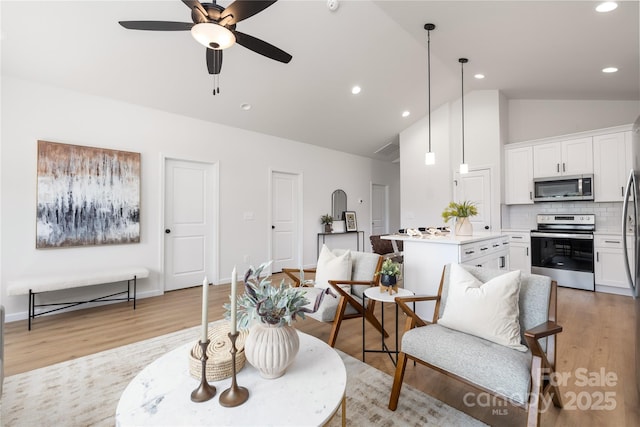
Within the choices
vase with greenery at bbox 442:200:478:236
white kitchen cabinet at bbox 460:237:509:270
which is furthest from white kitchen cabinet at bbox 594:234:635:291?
vase with greenery at bbox 442:200:478:236

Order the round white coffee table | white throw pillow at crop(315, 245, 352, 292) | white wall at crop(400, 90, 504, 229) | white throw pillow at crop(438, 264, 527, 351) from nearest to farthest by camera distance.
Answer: the round white coffee table, white throw pillow at crop(438, 264, 527, 351), white throw pillow at crop(315, 245, 352, 292), white wall at crop(400, 90, 504, 229)

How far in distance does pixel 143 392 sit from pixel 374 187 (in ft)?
23.1

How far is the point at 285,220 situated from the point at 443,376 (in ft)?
13.5

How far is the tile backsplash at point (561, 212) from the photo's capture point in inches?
171

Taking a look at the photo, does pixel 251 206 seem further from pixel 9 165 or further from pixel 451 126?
pixel 451 126

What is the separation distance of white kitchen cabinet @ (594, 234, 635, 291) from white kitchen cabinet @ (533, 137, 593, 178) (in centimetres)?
105

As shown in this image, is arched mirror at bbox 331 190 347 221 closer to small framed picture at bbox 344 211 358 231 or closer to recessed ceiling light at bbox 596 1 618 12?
small framed picture at bbox 344 211 358 231

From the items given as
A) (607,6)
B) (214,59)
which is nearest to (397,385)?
(214,59)

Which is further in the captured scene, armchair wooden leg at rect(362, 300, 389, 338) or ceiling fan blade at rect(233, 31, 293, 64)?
armchair wooden leg at rect(362, 300, 389, 338)

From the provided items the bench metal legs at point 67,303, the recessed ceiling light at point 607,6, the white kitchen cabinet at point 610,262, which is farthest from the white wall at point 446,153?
the bench metal legs at point 67,303

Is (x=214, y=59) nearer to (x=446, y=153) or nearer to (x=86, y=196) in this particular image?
(x=86, y=196)

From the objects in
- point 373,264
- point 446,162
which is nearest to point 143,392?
point 373,264

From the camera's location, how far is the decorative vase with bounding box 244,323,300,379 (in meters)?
1.21

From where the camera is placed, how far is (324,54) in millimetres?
3707
